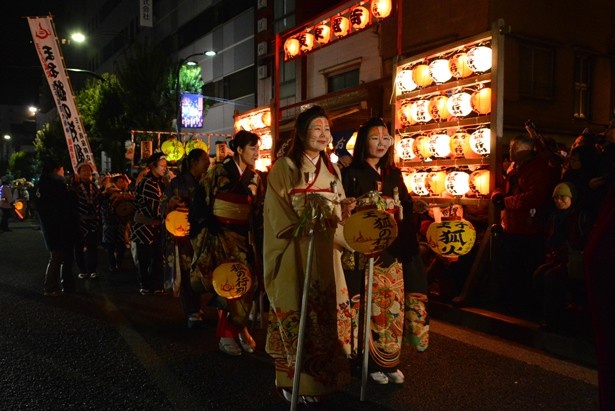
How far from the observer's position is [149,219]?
819 cm

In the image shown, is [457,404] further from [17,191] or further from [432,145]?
[17,191]

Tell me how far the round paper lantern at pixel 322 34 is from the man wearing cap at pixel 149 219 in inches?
176

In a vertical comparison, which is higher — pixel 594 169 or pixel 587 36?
pixel 587 36

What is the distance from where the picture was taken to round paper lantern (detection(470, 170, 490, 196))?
671 centimetres

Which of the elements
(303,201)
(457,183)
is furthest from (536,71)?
(303,201)

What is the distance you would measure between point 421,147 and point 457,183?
3.09 ft

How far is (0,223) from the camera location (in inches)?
837

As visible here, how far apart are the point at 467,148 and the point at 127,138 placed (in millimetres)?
27769

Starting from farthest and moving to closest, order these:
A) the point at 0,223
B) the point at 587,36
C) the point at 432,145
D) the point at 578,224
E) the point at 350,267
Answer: the point at 0,223 → the point at 587,36 → the point at 432,145 → the point at 578,224 → the point at 350,267

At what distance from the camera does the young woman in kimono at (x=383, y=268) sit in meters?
4.27

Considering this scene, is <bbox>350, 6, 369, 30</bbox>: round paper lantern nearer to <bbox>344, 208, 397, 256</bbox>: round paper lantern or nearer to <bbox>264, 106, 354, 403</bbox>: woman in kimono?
<bbox>264, 106, 354, 403</bbox>: woman in kimono

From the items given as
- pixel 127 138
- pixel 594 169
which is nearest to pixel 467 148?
pixel 594 169

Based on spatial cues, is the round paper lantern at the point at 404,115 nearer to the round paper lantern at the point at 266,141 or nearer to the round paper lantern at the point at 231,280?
the round paper lantern at the point at 231,280

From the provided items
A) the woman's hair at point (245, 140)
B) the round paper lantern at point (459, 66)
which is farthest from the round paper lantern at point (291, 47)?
the woman's hair at point (245, 140)
